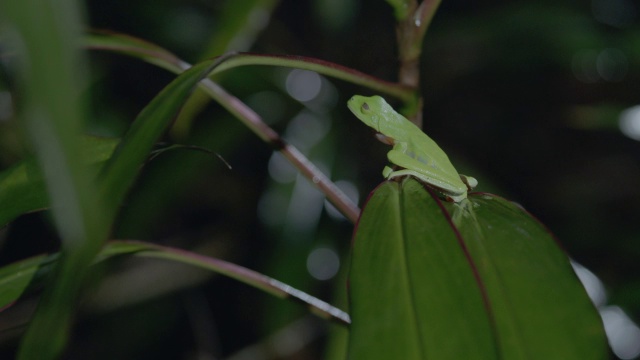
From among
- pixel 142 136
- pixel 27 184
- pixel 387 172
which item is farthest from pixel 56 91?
pixel 387 172

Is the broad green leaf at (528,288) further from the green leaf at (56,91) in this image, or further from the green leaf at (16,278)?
the green leaf at (16,278)

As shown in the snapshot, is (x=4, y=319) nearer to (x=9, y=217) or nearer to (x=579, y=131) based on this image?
(x=9, y=217)


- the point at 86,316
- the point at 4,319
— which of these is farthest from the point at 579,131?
the point at 4,319

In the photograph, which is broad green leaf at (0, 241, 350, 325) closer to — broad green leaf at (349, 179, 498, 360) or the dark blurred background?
broad green leaf at (349, 179, 498, 360)

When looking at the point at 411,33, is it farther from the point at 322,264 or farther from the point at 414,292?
the point at 322,264

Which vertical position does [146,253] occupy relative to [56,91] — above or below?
below

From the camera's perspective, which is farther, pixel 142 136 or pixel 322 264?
pixel 322 264

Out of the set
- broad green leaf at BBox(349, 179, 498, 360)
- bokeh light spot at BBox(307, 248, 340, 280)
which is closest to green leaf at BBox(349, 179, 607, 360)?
broad green leaf at BBox(349, 179, 498, 360)
